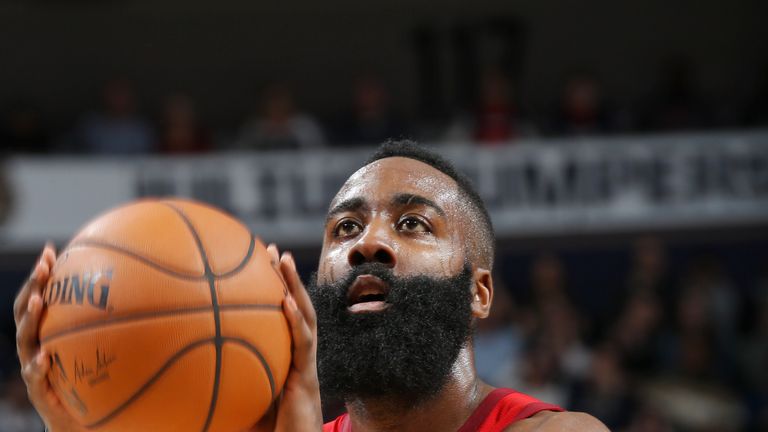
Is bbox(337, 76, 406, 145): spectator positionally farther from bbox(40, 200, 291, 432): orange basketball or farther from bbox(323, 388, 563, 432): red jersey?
Result: bbox(40, 200, 291, 432): orange basketball

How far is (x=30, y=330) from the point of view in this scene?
2.56 m

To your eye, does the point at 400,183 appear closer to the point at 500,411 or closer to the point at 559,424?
the point at 500,411

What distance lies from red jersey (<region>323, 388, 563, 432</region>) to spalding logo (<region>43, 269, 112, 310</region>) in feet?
3.63

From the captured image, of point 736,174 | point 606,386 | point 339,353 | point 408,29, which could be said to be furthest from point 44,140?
point 339,353

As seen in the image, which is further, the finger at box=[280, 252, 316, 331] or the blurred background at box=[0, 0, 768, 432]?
the blurred background at box=[0, 0, 768, 432]

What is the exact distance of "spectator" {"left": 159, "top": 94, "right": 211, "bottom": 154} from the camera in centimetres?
969

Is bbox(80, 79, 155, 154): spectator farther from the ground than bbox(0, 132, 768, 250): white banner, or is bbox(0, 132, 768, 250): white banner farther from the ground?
bbox(80, 79, 155, 154): spectator

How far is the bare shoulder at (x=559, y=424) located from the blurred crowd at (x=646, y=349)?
15.7 ft

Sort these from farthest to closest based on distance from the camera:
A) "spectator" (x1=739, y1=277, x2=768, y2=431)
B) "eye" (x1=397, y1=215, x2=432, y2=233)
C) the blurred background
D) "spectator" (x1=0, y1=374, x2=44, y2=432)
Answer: the blurred background < "spectator" (x1=739, y1=277, x2=768, y2=431) < "spectator" (x1=0, y1=374, x2=44, y2=432) < "eye" (x1=397, y1=215, x2=432, y2=233)

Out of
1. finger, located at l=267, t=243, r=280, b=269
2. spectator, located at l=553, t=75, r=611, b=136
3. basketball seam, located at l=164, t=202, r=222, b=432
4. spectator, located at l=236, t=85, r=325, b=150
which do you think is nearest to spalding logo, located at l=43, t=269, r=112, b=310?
basketball seam, located at l=164, t=202, r=222, b=432

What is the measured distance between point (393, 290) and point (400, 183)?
0.36 m

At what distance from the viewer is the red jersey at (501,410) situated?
9.86ft

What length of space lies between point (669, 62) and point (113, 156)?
559 centimetres
